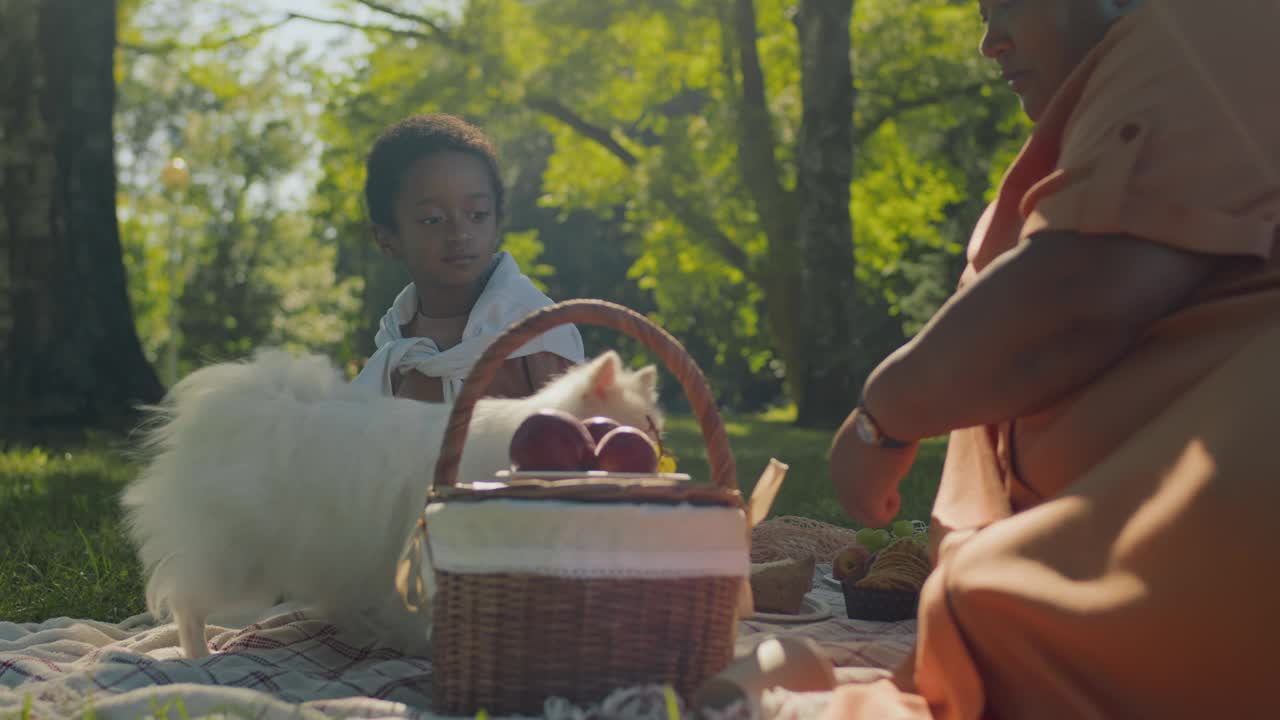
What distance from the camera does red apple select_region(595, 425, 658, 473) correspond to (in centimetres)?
238

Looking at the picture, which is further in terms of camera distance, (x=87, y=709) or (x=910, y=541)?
(x=910, y=541)

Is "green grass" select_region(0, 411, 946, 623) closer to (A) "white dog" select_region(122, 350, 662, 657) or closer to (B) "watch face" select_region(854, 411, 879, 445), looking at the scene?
(A) "white dog" select_region(122, 350, 662, 657)

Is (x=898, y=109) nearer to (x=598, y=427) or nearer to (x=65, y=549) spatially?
(x=65, y=549)

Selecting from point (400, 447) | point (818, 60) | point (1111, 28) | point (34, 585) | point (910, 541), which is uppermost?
point (818, 60)

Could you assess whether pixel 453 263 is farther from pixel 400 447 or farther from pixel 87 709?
pixel 87 709

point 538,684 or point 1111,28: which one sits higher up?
point 1111,28

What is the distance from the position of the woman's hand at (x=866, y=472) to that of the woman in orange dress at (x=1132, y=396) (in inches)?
4.2

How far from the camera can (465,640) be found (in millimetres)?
2152

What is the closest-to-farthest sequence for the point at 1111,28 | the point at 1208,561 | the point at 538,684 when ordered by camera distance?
the point at 1208,561
the point at 1111,28
the point at 538,684

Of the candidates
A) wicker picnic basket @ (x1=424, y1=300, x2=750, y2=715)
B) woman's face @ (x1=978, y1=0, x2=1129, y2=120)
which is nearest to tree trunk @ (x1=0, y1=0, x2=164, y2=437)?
wicker picnic basket @ (x1=424, y1=300, x2=750, y2=715)

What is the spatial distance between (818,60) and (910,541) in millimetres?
10884

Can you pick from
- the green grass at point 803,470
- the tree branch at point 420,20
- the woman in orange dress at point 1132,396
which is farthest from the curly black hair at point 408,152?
the tree branch at point 420,20

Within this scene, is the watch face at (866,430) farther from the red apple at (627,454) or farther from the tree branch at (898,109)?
the tree branch at (898,109)

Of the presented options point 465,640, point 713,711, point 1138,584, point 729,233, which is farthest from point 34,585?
point 729,233
